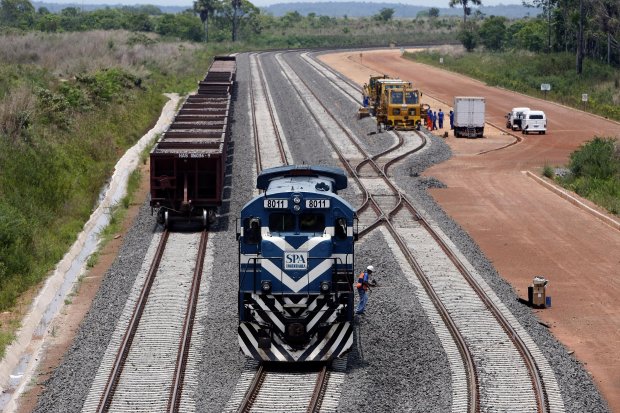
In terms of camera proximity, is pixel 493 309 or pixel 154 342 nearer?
pixel 154 342

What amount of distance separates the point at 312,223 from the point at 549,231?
14861 mm

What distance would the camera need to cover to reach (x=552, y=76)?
82438 millimetres

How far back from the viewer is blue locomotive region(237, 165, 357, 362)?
672 inches

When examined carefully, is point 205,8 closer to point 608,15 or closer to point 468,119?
point 608,15

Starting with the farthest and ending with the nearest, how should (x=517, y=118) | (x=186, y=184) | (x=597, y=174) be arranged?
1. (x=517, y=118)
2. (x=597, y=174)
3. (x=186, y=184)

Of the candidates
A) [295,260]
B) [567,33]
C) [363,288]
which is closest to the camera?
[295,260]

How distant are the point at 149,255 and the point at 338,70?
243 ft

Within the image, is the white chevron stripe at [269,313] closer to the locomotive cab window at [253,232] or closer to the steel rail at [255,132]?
the locomotive cab window at [253,232]

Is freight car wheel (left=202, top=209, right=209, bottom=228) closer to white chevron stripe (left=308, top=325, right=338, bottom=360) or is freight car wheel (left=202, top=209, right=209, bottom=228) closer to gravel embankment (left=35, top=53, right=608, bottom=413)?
gravel embankment (left=35, top=53, right=608, bottom=413)

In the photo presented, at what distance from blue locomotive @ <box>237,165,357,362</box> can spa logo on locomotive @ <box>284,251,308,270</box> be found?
2 centimetres

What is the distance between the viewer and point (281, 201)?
56.0ft

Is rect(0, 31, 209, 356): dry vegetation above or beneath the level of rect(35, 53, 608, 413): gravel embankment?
above

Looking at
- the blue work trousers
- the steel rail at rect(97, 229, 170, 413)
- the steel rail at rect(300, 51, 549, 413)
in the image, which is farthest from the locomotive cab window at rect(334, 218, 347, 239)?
the steel rail at rect(97, 229, 170, 413)

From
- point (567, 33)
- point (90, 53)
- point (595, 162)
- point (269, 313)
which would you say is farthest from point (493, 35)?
point (269, 313)
